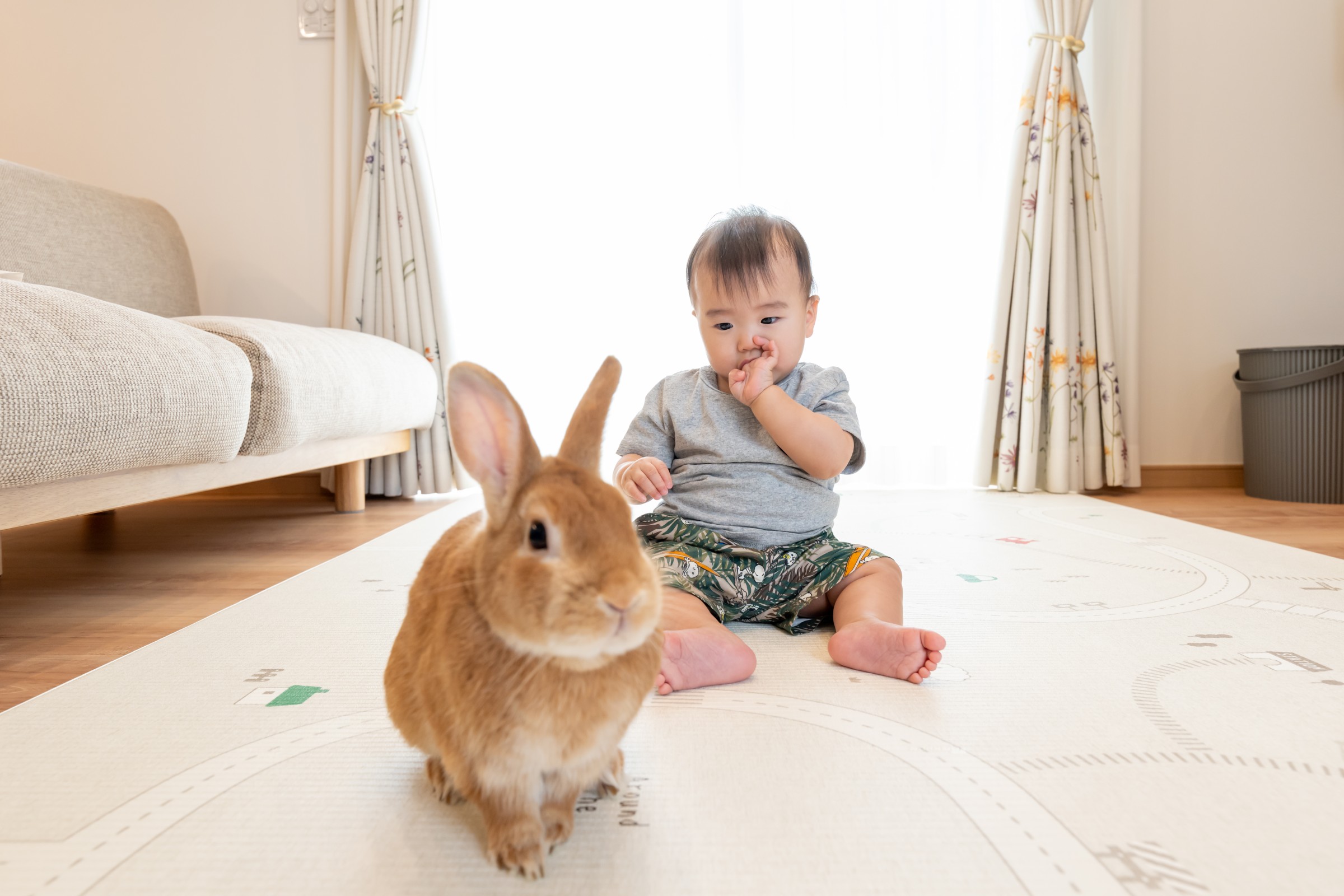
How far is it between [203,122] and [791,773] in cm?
293

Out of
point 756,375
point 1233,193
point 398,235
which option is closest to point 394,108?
point 398,235

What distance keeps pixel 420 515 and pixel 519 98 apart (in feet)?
4.74

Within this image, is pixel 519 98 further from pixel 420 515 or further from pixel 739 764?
pixel 739 764

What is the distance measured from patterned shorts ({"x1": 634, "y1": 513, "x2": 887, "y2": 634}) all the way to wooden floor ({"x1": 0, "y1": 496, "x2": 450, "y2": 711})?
703mm

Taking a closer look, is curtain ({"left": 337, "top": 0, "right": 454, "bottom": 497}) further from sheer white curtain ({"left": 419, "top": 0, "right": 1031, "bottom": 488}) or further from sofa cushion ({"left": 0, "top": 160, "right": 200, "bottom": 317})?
sofa cushion ({"left": 0, "top": 160, "right": 200, "bottom": 317})

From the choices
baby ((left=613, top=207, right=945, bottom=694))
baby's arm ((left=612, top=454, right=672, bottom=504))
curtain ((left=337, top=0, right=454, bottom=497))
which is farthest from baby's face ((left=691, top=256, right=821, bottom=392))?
curtain ((left=337, top=0, right=454, bottom=497))

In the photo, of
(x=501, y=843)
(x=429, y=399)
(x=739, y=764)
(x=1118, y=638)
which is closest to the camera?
(x=501, y=843)

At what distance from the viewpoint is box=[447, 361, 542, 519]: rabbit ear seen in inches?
18.6

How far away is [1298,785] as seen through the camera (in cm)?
59

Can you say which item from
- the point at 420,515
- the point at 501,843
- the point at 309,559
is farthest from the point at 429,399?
the point at 501,843

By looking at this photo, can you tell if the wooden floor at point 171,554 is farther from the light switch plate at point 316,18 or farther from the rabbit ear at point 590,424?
the light switch plate at point 316,18

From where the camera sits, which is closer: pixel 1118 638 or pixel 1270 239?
pixel 1118 638

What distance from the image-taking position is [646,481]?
98 cm

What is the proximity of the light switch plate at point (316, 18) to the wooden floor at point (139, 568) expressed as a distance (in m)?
1.55
